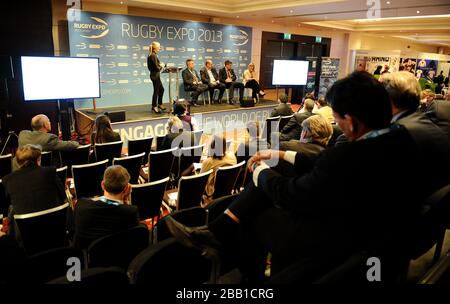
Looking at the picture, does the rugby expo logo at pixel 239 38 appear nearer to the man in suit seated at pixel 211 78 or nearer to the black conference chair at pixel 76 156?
the man in suit seated at pixel 211 78

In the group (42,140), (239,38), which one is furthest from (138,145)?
(239,38)

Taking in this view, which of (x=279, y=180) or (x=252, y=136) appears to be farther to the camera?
(x=252, y=136)

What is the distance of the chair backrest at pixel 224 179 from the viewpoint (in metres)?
2.95

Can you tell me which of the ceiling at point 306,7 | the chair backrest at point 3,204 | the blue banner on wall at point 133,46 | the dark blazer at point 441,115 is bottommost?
the chair backrest at point 3,204

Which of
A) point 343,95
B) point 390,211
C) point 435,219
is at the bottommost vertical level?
point 435,219

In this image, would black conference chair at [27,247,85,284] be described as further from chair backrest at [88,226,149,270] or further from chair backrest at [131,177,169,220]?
chair backrest at [131,177,169,220]

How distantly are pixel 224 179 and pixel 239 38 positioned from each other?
8.19 metres

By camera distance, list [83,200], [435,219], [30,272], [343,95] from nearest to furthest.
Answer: [343,95] < [30,272] < [435,219] < [83,200]

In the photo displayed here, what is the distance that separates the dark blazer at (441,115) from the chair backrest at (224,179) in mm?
1566

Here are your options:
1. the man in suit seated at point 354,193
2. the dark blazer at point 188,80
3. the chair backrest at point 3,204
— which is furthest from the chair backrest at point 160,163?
the dark blazer at point 188,80

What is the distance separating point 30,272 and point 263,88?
11.2 m
